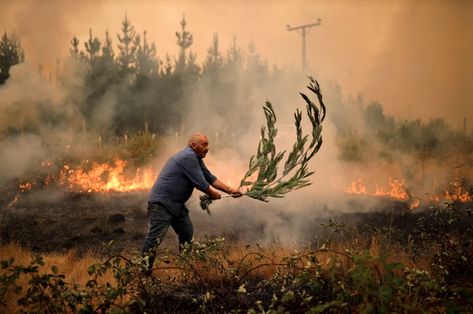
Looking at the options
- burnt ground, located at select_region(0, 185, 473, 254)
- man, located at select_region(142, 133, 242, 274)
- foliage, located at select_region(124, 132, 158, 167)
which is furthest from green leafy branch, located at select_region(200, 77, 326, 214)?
foliage, located at select_region(124, 132, 158, 167)

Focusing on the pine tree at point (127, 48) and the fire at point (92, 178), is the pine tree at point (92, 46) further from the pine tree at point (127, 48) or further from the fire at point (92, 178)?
the fire at point (92, 178)

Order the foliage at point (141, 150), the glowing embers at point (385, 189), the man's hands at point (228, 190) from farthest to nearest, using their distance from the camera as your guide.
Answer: the foliage at point (141, 150) → the glowing embers at point (385, 189) → the man's hands at point (228, 190)

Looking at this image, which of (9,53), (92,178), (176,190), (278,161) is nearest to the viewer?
(278,161)

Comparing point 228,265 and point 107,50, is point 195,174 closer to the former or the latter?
point 228,265

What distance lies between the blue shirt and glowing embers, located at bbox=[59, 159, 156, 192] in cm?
825

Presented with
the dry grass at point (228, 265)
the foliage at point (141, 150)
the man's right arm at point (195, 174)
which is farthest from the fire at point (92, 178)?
the man's right arm at point (195, 174)

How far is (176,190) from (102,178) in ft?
30.2

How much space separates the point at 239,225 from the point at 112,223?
2.70 meters

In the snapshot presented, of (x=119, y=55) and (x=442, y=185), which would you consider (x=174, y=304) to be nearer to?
(x=442, y=185)

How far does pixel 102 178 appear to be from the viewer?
1434 cm

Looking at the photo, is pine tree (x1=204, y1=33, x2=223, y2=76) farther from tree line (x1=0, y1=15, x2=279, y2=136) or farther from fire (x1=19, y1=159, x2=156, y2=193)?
fire (x1=19, y1=159, x2=156, y2=193)

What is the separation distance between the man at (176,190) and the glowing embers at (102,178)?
27.0ft

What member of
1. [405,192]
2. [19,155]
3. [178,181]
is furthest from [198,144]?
[19,155]

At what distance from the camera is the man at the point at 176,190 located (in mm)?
5684
